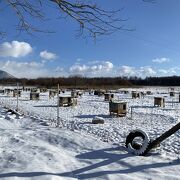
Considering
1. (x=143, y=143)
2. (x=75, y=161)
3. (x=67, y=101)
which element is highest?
(x=67, y=101)

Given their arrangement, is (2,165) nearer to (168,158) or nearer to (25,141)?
(25,141)

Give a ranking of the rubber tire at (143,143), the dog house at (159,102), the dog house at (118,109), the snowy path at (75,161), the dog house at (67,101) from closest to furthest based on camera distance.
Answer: the snowy path at (75,161), the rubber tire at (143,143), the dog house at (118,109), the dog house at (67,101), the dog house at (159,102)

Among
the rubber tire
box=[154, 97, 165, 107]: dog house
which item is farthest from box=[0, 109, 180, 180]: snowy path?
box=[154, 97, 165, 107]: dog house

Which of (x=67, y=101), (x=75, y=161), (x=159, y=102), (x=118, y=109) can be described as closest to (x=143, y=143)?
(x=75, y=161)

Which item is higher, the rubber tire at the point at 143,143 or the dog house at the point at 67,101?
the dog house at the point at 67,101

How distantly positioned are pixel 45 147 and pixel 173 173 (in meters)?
3.72

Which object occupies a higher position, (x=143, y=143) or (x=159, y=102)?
(x=159, y=102)

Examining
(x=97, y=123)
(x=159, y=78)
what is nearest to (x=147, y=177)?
(x=97, y=123)

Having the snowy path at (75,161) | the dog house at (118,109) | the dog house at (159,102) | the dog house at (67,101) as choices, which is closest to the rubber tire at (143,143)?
the snowy path at (75,161)

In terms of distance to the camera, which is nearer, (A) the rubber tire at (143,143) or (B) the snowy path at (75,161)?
(B) the snowy path at (75,161)

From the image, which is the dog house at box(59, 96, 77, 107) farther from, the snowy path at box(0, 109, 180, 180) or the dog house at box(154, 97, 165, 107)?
the snowy path at box(0, 109, 180, 180)

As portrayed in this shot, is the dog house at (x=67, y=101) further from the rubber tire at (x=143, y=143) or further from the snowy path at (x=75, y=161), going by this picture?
the rubber tire at (x=143, y=143)

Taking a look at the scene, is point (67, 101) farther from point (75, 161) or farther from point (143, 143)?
point (75, 161)

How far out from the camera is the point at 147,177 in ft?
22.7
